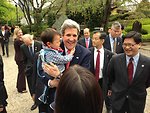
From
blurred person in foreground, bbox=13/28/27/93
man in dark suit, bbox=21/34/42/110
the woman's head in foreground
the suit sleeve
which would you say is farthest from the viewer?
blurred person in foreground, bbox=13/28/27/93

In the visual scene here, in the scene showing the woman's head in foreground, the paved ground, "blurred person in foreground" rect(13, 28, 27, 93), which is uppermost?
the woman's head in foreground

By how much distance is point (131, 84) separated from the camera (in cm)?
425

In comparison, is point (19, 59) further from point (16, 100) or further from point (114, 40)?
point (114, 40)

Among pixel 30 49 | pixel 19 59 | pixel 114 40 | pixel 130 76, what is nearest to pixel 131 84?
pixel 130 76

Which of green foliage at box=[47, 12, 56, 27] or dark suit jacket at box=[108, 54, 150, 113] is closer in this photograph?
dark suit jacket at box=[108, 54, 150, 113]

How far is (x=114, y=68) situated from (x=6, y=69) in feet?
30.6

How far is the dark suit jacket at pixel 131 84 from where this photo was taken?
4.18m

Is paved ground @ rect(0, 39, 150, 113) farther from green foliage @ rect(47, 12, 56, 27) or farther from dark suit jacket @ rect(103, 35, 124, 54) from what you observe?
green foliage @ rect(47, 12, 56, 27)

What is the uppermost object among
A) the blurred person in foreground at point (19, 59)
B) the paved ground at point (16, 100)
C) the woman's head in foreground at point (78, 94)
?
the woman's head in foreground at point (78, 94)

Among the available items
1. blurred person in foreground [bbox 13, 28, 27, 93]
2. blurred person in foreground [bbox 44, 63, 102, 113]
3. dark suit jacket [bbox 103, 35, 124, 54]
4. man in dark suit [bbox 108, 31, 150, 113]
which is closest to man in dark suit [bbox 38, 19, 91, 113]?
man in dark suit [bbox 108, 31, 150, 113]


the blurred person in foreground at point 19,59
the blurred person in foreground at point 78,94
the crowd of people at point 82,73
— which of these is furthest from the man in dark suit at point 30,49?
the blurred person in foreground at point 78,94

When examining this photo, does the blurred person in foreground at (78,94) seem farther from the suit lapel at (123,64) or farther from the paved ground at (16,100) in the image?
the paved ground at (16,100)

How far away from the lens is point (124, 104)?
4.39 m

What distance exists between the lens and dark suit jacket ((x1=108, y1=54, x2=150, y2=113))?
4.18 meters
